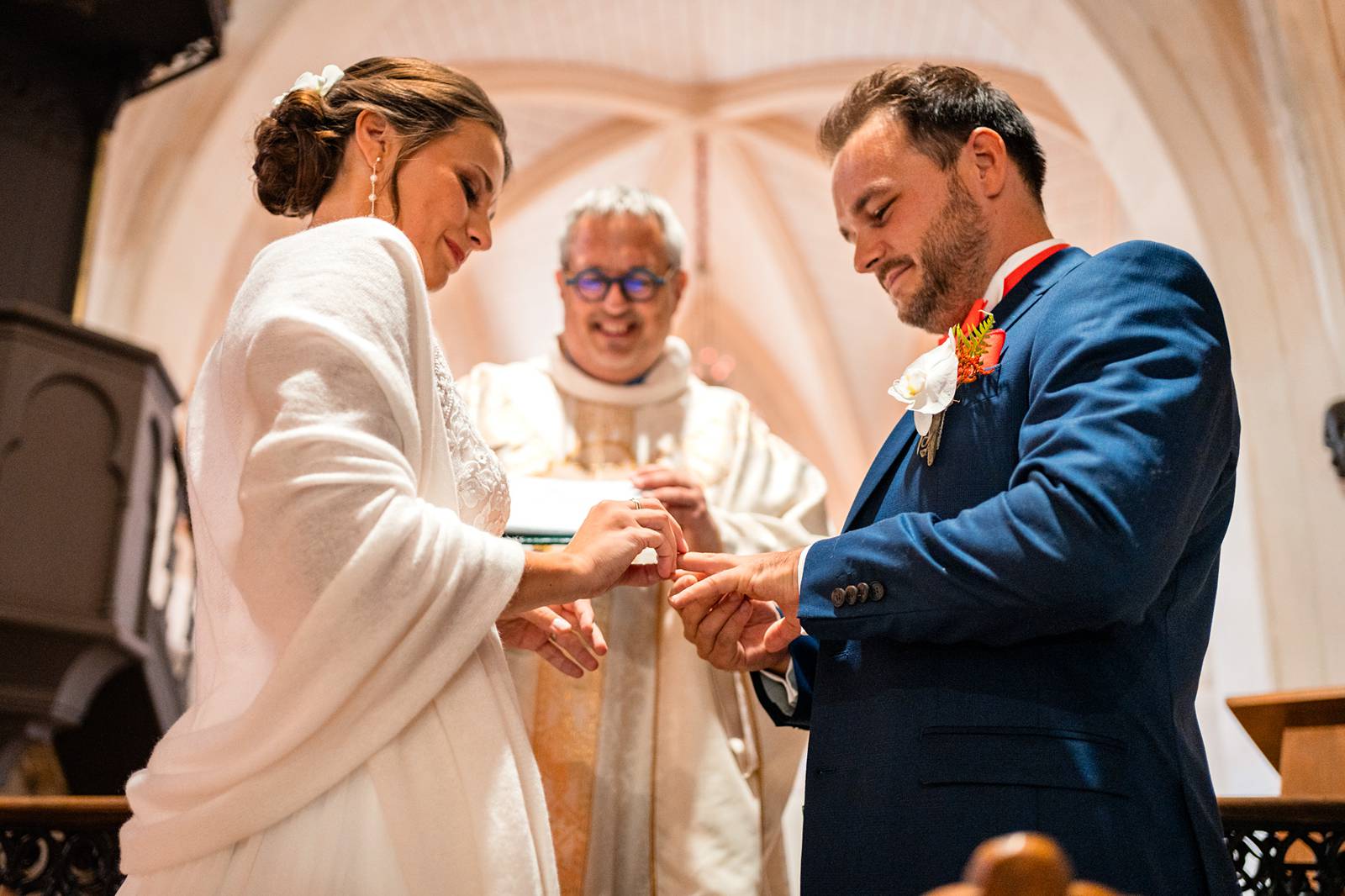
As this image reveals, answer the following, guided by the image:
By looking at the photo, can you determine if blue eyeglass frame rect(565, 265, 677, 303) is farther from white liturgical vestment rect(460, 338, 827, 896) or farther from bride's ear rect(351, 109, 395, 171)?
bride's ear rect(351, 109, 395, 171)

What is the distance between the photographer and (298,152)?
8.24 ft

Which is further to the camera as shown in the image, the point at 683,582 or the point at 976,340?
the point at 683,582

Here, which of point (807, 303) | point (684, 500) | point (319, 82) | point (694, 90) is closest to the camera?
point (319, 82)

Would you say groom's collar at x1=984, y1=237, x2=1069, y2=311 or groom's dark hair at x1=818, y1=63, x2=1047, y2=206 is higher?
groom's dark hair at x1=818, y1=63, x2=1047, y2=206

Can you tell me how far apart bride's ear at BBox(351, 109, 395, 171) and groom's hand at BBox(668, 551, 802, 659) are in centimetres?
94

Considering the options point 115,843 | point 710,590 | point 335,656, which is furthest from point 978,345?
point 115,843

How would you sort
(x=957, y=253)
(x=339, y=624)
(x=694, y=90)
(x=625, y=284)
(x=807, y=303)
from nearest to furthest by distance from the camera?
(x=339, y=624)
(x=957, y=253)
(x=625, y=284)
(x=694, y=90)
(x=807, y=303)

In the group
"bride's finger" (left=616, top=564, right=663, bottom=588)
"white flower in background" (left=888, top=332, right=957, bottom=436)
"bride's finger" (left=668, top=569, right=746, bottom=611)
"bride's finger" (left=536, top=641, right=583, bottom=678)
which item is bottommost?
"bride's finger" (left=536, top=641, right=583, bottom=678)

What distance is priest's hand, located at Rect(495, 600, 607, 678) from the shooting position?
2803 mm

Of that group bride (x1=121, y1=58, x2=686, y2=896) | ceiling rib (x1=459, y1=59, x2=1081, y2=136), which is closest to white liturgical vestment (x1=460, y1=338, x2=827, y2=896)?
bride (x1=121, y1=58, x2=686, y2=896)

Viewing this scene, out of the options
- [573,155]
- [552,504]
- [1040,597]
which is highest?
[573,155]

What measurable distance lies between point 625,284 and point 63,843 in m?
2.04

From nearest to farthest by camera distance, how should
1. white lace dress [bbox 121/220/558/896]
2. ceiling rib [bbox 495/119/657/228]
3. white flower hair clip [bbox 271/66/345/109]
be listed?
1. white lace dress [bbox 121/220/558/896]
2. white flower hair clip [bbox 271/66/345/109]
3. ceiling rib [bbox 495/119/657/228]

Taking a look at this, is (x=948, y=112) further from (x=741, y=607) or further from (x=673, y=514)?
(x=673, y=514)
